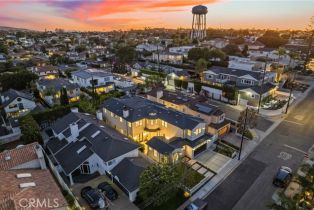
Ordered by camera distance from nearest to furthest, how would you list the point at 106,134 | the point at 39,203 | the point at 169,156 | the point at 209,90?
1. the point at 39,203
2. the point at 169,156
3. the point at 106,134
4. the point at 209,90

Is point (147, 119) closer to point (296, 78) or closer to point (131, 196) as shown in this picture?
point (131, 196)

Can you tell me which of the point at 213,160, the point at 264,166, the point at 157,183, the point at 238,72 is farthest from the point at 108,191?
the point at 238,72

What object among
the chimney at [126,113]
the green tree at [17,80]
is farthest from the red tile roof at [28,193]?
the green tree at [17,80]

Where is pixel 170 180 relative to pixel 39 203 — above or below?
below

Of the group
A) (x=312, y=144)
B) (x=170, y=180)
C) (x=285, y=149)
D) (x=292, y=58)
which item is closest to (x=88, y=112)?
(x=170, y=180)

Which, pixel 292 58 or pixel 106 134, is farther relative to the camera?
pixel 292 58

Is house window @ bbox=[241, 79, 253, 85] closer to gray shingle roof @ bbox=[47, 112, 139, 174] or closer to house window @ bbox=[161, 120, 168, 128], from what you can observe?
house window @ bbox=[161, 120, 168, 128]

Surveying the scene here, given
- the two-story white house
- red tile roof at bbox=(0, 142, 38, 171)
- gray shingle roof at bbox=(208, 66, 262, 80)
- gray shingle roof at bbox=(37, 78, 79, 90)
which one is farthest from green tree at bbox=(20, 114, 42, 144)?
gray shingle roof at bbox=(208, 66, 262, 80)

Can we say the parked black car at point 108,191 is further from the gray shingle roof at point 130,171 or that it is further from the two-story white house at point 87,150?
the two-story white house at point 87,150
